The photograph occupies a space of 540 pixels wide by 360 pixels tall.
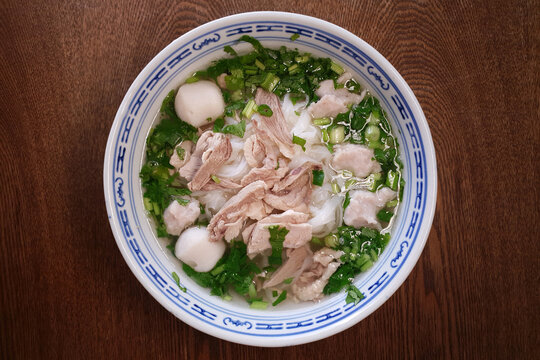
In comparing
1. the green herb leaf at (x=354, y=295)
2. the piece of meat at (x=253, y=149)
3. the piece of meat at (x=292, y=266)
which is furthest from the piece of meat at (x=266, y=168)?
the green herb leaf at (x=354, y=295)

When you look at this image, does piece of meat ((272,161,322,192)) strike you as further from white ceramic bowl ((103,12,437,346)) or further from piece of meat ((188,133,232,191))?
white ceramic bowl ((103,12,437,346))

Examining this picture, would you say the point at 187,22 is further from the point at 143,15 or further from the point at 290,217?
the point at 290,217

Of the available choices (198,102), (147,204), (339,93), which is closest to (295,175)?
(339,93)

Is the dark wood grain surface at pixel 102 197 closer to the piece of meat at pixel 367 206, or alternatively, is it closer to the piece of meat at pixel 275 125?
the piece of meat at pixel 367 206

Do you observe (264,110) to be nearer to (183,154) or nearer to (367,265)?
(183,154)

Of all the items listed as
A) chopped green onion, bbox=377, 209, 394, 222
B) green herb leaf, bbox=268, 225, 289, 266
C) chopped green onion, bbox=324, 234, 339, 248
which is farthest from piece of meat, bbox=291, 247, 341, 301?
chopped green onion, bbox=377, 209, 394, 222

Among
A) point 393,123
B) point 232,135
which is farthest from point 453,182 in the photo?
point 232,135
